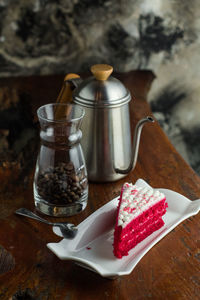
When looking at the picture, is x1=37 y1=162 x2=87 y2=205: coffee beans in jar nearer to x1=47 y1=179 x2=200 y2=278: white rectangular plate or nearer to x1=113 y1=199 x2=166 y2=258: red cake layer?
x1=47 y1=179 x2=200 y2=278: white rectangular plate

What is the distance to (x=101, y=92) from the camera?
116cm

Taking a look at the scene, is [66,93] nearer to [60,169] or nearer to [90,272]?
[60,169]

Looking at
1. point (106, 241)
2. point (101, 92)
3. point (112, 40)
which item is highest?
point (101, 92)

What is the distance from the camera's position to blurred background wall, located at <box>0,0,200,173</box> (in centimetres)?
190

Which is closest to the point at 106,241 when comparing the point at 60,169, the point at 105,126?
the point at 60,169

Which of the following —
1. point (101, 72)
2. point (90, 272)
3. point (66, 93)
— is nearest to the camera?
point (90, 272)

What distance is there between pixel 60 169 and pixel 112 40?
3.67 ft

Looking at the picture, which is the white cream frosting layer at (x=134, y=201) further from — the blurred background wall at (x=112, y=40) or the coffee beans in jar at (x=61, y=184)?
the blurred background wall at (x=112, y=40)

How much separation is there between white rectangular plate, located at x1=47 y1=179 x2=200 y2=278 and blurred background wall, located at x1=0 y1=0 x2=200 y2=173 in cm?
105

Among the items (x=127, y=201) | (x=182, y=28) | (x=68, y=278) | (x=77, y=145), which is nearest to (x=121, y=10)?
(x=182, y=28)

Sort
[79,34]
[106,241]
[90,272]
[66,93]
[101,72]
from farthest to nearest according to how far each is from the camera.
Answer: [79,34] < [66,93] < [101,72] < [106,241] < [90,272]

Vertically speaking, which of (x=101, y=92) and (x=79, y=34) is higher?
(x=101, y=92)

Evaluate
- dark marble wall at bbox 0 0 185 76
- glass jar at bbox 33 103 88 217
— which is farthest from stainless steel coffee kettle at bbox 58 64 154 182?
dark marble wall at bbox 0 0 185 76

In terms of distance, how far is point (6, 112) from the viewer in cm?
179
